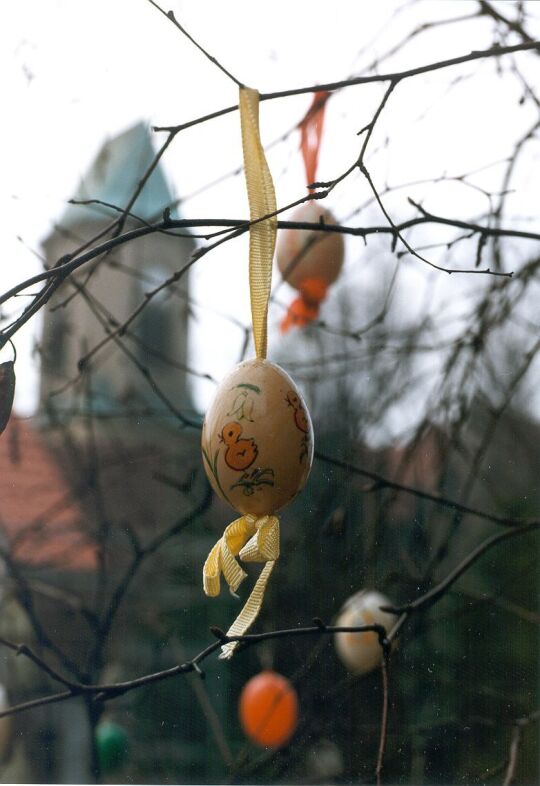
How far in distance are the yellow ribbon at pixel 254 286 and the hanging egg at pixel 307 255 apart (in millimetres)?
251

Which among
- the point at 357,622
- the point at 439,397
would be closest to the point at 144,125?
the point at 439,397

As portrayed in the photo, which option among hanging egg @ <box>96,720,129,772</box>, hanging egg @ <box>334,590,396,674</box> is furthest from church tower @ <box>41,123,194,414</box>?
hanging egg @ <box>96,720,129,772</box>

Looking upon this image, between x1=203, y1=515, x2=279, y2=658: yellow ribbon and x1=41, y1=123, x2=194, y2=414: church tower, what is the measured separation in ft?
0.37

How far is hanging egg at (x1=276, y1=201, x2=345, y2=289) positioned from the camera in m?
0.55

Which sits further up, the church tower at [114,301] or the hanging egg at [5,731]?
the church tower at [114,301]

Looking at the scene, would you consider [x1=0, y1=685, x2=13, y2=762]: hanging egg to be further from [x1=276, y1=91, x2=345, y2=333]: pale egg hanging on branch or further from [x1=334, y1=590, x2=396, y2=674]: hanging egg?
[x1=276, y1=91, x2=345, y2=333]: pale egg hanging on branch

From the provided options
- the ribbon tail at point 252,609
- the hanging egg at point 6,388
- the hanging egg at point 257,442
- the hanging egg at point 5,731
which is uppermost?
the hanging egg at point 6,388

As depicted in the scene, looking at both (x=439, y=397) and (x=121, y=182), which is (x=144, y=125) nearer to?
(x=121, y=182)

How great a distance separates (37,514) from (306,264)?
65cm

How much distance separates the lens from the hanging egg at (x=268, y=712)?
0.76m

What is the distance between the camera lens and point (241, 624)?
29cm

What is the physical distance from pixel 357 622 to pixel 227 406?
1.43 ft

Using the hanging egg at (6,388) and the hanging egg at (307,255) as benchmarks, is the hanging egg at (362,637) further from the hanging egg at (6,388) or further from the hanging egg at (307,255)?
the hanging egg at (6,388)

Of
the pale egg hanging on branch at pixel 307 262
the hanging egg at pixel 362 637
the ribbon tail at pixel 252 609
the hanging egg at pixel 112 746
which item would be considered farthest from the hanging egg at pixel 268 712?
the ribbon tail at pixel 252 609
